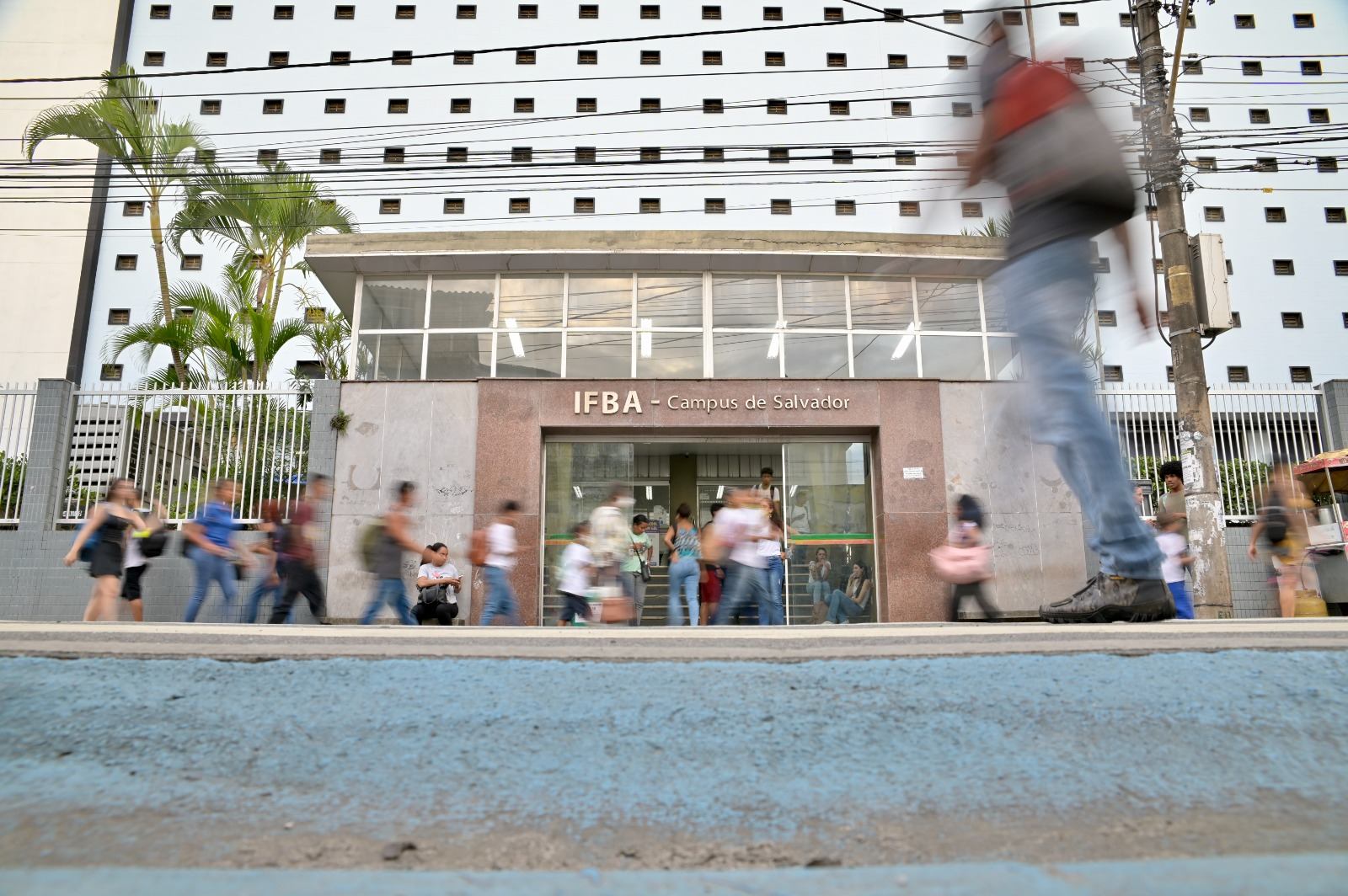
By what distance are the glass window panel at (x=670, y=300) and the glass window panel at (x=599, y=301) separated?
0.23m

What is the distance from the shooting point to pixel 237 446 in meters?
14.4

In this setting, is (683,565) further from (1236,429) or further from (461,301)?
(1236,429)

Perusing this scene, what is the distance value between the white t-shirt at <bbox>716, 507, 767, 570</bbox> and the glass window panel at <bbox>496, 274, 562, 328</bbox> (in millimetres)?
8269

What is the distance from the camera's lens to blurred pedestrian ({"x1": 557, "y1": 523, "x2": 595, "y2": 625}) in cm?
950

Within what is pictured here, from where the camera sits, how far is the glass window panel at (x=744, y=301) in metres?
16.2

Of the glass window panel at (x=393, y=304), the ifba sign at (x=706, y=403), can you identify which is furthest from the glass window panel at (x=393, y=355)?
the ifba sign at (x=706, y=403)

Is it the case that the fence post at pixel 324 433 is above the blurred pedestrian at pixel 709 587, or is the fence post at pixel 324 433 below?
above

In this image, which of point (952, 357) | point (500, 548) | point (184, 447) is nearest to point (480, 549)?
point (500, 548)

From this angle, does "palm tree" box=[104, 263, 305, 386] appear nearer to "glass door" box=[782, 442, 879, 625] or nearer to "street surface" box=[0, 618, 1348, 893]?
"glass door" box=[782, 442, 879, 625]

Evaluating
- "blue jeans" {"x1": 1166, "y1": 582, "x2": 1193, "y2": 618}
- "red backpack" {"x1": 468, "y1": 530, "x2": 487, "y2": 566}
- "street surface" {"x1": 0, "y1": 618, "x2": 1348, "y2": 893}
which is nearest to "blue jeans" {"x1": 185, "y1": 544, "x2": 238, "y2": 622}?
"red backpack" {"x1": 468, "y1": 530, "x2": 487, "y2": 566}

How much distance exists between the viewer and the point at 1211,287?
9914mm

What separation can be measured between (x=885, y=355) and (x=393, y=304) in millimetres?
8950

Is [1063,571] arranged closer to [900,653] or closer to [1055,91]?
[1055,91]

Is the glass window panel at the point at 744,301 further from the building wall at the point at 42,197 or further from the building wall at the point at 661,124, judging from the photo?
the building wall at the point at 42,197
